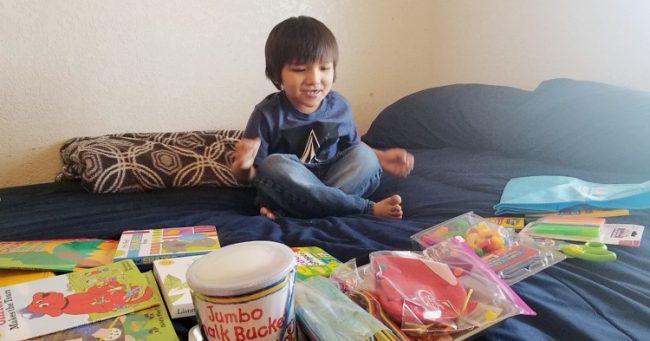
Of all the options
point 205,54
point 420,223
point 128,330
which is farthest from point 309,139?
point 128,330

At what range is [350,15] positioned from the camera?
180cm

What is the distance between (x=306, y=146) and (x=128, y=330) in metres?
0.73

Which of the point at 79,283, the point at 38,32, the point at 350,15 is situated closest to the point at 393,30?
the point at 350,15

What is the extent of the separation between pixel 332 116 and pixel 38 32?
0.87 metres

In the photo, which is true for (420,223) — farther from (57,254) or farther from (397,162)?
(57,254)

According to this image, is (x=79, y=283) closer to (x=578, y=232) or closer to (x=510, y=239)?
(x=510, y=239)

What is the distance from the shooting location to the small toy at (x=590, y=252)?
694mm

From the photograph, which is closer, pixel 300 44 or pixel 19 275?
pixel 19 275

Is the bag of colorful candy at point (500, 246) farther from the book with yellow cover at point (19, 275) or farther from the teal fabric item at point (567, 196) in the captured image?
the book with yellow cover at point (19, 275)

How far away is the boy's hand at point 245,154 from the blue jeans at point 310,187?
A: 32 millimetres

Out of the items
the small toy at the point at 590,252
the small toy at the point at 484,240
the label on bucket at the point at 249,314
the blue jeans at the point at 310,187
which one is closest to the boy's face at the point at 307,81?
the blue jeans at the point at 310,187

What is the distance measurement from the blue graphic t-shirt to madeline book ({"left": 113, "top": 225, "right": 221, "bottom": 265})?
316mm

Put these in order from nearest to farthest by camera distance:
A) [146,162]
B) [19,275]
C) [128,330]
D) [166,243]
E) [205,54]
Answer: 1. [128,330]
2. [19,275]
3. [166,243]
4. [146,162]
5. [205,54]

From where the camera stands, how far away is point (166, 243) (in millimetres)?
798
